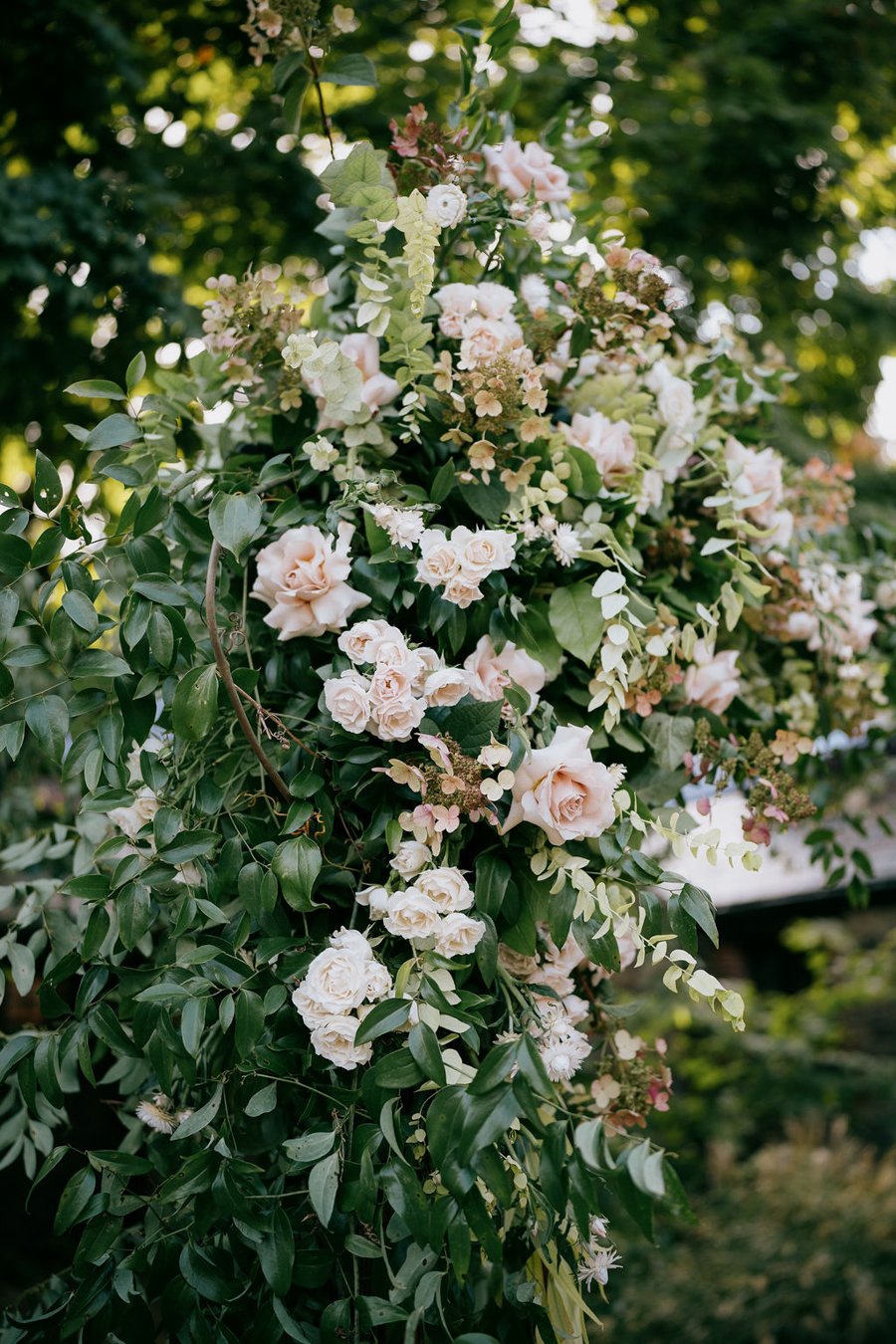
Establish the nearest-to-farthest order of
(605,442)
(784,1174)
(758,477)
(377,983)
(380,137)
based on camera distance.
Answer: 1. (377,983)
2. (605,442)
3. (758,477)
4. (380,137)
5. (784,1174)

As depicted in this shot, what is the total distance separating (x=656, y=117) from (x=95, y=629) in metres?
2.15

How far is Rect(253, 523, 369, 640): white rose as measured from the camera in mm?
930

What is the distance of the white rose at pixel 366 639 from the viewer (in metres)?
0.89

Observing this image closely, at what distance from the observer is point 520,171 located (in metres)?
1.17

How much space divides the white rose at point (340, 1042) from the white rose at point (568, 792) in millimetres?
224

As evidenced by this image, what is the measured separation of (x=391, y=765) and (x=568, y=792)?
151 mm

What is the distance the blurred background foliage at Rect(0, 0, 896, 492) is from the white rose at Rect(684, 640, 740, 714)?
1.19 meters

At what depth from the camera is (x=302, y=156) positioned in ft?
7.41

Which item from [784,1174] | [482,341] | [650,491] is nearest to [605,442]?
[650,491]

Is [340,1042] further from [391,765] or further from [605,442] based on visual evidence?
[605,442]

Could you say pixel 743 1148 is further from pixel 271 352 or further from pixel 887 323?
pixel 271 352

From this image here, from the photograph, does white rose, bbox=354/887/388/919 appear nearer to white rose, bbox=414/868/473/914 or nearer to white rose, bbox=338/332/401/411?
white rose, bbox=414/868/473/914

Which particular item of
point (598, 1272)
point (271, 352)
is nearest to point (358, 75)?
point (271, 352)

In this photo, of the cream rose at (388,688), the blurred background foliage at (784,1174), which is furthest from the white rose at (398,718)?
the blurred background foliage at (784,1174)
